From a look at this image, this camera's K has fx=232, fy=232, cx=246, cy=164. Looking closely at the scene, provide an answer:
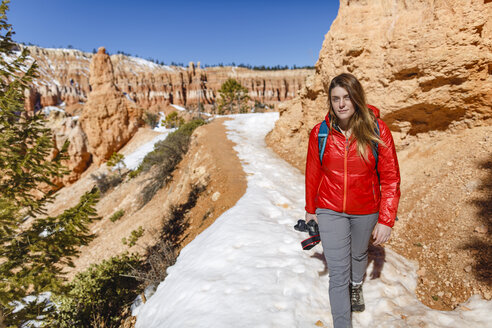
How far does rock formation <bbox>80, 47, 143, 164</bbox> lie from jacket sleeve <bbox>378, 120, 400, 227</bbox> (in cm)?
2627

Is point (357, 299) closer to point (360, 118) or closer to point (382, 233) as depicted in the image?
point (382, 233)

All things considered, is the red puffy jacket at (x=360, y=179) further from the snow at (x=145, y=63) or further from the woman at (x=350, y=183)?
the snow at (x=145, y=63)

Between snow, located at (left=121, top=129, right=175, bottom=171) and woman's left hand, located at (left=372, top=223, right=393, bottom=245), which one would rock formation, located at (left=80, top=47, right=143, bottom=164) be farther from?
woman's left hand, located at (left=372, top=223, right=393, bottom=245)

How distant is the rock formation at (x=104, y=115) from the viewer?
23453 millimetres

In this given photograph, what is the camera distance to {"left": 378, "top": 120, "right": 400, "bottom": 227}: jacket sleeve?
1923 millimetres

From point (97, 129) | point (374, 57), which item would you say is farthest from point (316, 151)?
point (97, 129)

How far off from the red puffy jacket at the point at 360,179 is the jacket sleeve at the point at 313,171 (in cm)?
11

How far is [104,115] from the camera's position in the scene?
23.7m

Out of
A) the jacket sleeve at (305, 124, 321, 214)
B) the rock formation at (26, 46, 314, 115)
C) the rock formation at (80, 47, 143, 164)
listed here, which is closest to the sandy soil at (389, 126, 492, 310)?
the jacket sleeve at (305, 124, 321, 214)

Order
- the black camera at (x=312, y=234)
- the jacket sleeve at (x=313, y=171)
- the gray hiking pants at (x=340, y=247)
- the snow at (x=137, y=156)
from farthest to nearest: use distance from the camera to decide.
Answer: the snow at (x=137, y=156), the black camera at (x=312, y=234), the jacket sleeve at (x=313, y=171), the gray hiking pants at (x=340, y=247)

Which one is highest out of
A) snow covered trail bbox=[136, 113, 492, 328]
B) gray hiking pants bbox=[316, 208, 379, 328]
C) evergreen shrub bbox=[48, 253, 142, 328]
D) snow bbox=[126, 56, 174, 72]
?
snow bbox=[126, 56, 174, 72]

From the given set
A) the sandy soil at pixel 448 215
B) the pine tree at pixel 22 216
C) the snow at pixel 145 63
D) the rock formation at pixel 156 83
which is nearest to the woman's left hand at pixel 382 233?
the sandy soil at pixel 448 215

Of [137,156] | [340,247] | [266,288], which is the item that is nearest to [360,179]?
[340,247]

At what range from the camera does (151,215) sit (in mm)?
8586
